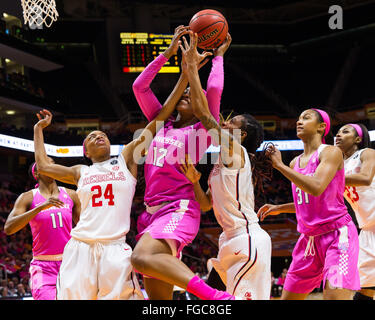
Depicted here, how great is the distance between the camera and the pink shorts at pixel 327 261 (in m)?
4.00

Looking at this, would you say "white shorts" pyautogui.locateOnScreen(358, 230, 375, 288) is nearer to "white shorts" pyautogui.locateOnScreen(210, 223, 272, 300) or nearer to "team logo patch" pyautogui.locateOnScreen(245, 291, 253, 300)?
"white shorts" pyautogui.locateOnScreen(210, 223, 272, 300)

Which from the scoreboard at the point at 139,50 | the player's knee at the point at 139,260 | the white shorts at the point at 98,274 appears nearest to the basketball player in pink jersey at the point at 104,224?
the white shorts at the point at 98,274

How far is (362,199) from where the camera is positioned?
5516 millimetres

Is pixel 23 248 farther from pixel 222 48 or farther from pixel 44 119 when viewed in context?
pixel 222 48

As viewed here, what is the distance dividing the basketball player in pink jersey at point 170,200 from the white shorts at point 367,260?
213 cm

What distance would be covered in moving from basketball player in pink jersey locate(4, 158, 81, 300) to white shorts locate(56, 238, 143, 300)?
1045mm

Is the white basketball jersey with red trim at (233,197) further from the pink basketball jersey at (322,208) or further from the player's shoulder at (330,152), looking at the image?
the player's shoulder at (330,152)

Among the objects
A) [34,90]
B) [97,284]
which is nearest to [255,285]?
[97,284]

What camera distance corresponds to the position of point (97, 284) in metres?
4.04

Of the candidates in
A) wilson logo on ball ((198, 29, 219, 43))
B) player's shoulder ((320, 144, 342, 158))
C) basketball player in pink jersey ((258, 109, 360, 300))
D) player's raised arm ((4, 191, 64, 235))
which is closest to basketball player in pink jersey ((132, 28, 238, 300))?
wilson logo on ball ((198, 29, 219, 43))

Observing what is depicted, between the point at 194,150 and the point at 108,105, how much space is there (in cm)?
1986

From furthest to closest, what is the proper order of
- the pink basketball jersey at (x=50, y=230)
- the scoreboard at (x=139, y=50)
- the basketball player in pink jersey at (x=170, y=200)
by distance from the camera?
the scoreboard at (x=139, y=50) → the pink basketball jersey at (x=50, y=230) → the basketball player in pink jersey at (x=170, y=200)
